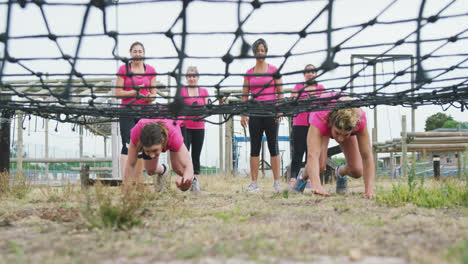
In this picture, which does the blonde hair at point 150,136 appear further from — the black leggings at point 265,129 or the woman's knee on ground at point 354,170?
the woman's knee on ground at point 354,170

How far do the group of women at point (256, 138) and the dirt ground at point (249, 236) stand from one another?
68cm

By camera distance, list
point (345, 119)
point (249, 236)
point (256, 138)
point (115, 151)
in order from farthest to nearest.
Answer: point (115, 151) → point (256, 138) → point (345, 119) → point (249, 236)

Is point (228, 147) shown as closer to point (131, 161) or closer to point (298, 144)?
point (298, 144)

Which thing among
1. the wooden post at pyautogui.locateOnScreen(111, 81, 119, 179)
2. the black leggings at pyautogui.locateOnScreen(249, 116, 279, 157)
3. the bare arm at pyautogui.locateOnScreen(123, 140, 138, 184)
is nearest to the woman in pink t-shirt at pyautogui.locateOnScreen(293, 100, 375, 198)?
the black leggings at pyautogui.locateOnScreen(249, 116, 279, 157)

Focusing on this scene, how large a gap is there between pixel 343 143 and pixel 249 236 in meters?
2.29

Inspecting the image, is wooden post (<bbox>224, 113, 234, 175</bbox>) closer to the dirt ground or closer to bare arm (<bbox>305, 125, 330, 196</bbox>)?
bare arm (<bbox>305, 125, 330, 196</bbox>)

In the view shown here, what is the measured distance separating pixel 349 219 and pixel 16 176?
317 cm

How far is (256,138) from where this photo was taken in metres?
4.39

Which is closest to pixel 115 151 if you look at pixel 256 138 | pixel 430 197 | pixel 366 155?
pixel 256 138

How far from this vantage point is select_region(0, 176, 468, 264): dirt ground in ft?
4.86

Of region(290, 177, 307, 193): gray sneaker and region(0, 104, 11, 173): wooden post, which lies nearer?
region(290, 177, 307, 193): gray sneaker

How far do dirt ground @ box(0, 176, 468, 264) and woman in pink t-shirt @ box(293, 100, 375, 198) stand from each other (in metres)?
0.70

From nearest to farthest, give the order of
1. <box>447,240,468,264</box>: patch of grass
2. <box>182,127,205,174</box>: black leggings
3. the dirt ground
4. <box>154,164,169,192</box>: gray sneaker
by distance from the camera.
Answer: <box>447,240,468,264</box>: patch of grass, the dirt ground, <box>154,164,169,192</box>: gray sneaker, <box>182,127,205,174</box>: black leggings

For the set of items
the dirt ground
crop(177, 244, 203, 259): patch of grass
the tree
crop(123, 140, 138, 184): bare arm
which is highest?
the tree
